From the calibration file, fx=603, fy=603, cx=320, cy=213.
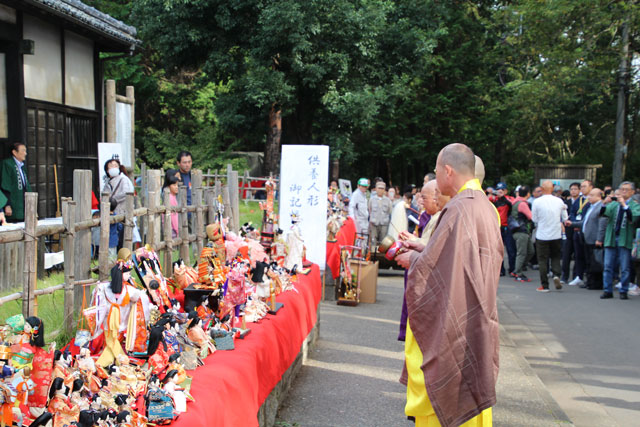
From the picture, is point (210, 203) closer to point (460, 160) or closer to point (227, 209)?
point (227, 209)

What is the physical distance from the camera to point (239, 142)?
31.4 m

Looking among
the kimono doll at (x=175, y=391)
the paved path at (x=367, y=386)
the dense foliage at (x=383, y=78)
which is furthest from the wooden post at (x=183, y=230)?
the dense foliage at (x=383, y=78)

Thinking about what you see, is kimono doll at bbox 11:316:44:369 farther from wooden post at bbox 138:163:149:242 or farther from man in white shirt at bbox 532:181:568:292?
man in white shirt at bbox 532:181:568:292

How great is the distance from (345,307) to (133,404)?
25.4 ft

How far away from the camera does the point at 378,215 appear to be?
574 inches

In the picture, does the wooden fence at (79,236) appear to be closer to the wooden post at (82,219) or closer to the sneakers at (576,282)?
the wooden post at (82,219)

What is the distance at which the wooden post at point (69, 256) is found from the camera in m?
4.45

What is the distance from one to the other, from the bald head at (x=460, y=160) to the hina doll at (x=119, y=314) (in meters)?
1.97

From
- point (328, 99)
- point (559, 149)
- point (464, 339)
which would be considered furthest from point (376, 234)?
point (559, 149)

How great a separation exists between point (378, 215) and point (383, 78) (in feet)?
35.7

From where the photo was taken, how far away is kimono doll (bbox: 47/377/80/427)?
2.47 metres

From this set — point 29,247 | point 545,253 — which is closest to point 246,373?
point 29,247

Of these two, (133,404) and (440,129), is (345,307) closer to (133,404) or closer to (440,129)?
(133,404)

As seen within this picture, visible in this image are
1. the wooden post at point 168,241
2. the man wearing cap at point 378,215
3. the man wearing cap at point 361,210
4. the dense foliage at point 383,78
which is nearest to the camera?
the wooden post at point 168,241
